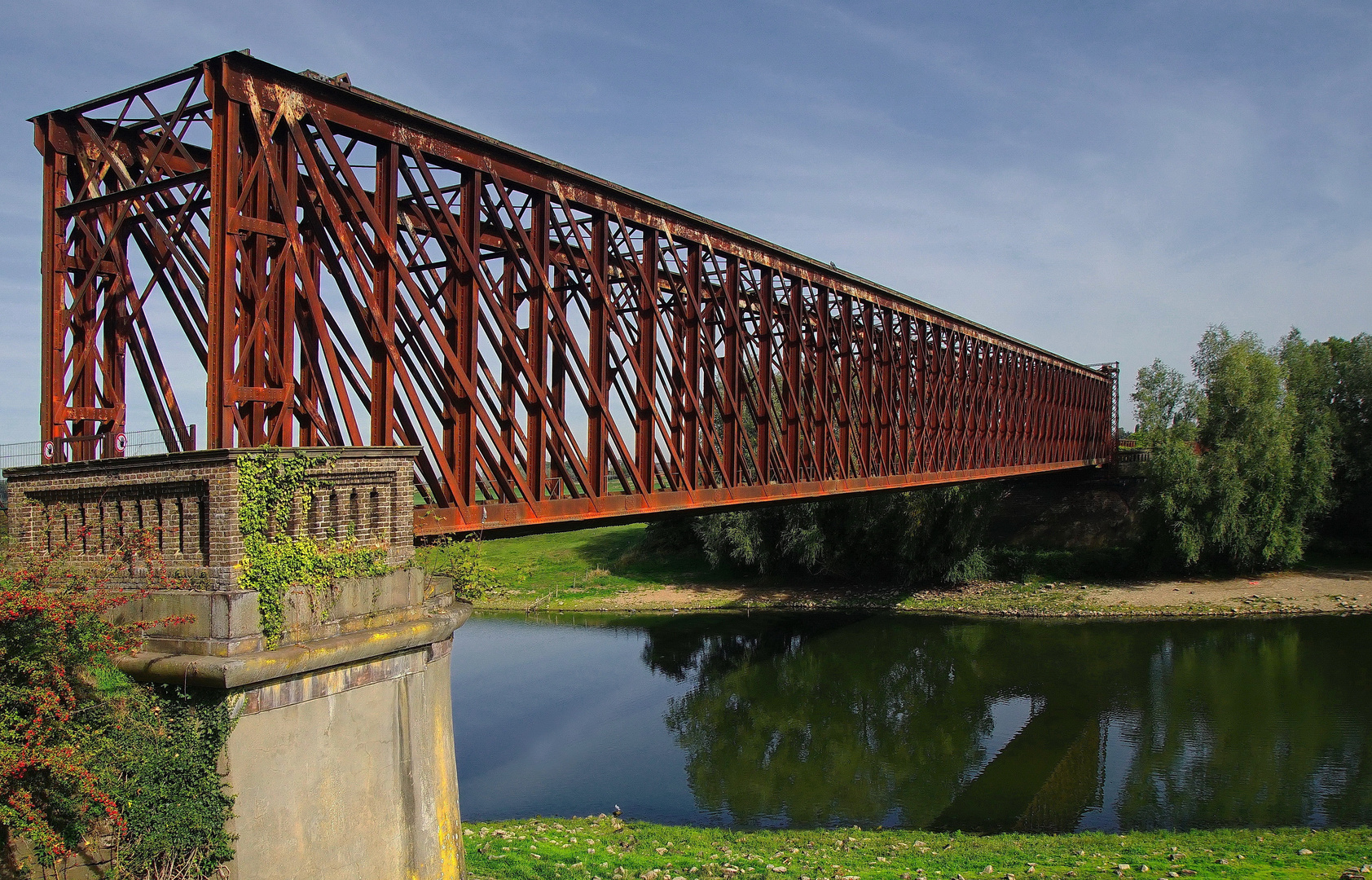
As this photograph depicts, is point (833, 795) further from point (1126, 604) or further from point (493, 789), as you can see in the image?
point (1126, 604)

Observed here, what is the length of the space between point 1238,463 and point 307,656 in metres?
49.7

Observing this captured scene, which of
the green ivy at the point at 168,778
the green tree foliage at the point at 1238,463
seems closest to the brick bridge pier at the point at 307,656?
the green ivy at the point at 168,778

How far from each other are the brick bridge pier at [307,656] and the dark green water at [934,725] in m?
10.6

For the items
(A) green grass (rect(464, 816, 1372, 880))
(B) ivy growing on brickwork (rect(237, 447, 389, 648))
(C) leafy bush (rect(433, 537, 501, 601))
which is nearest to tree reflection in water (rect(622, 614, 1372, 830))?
(A) green grass (rect(464, 816, 1372, 880))

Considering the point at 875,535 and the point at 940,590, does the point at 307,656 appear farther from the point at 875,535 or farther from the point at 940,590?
the point at 940,590

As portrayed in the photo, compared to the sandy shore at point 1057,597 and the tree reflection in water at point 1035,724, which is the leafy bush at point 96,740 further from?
the sandy shore at point 1057,597

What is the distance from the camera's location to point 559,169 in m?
16.5

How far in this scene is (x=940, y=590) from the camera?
162 ft

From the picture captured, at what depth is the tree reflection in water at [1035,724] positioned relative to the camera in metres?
20.8

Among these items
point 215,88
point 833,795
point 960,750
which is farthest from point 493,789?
point 215,88

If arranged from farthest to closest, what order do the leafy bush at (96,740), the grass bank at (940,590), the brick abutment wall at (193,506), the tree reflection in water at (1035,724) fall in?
the grass bank at (940,590)
the tree reflection in water at (1035,724)
the brick abutment wall at (193,506)
the leafy bush at (96,740)

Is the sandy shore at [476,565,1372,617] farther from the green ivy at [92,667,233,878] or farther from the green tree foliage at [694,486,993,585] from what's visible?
the green ivy at [92,667,233,878]

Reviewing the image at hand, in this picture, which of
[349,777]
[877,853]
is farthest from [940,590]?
[349,777]

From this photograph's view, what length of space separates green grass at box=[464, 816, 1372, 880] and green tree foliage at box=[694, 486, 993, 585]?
29.9 m
